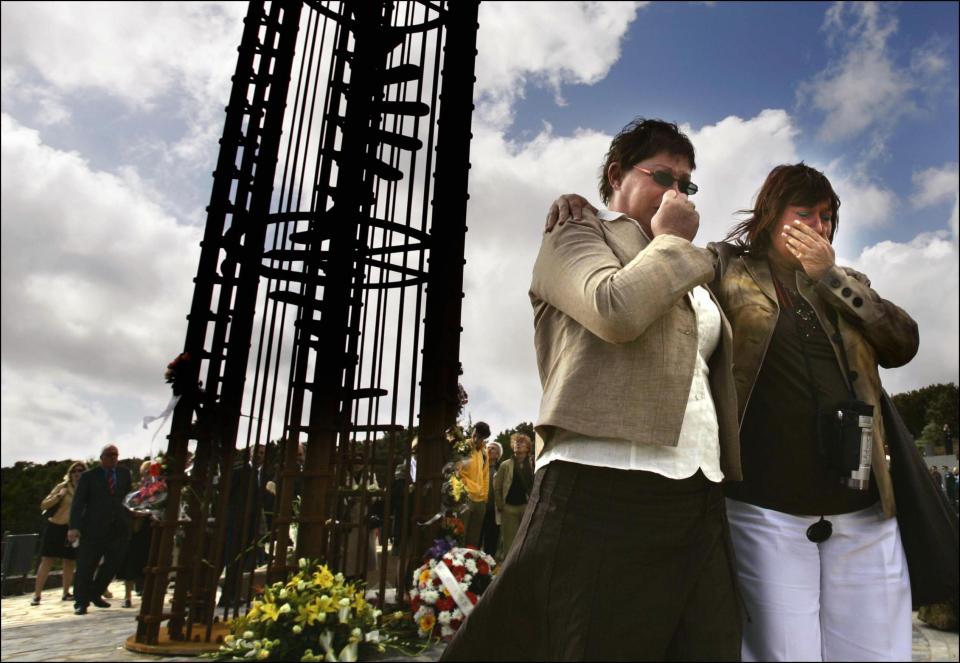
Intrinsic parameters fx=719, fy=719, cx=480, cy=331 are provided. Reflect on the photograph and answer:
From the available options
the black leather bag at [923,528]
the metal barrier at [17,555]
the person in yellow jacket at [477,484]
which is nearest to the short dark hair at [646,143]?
the black leather bag at [923,528]

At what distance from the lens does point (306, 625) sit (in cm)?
429

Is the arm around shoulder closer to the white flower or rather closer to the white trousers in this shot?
the white trousers

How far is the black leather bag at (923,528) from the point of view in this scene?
159 cm

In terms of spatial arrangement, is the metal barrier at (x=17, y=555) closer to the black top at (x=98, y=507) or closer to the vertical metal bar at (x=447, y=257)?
the black top at (x=98, y=507)

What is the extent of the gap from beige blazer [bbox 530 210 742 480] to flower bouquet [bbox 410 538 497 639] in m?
3.30

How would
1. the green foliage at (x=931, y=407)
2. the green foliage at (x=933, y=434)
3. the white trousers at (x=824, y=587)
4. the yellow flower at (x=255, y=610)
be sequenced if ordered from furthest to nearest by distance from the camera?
the green foliage at (x=931, y=407) < the green foliage at (x=933, y=434) < the yellow flower at (x=255, y=610) < the white trousers at (x=824, y=587)

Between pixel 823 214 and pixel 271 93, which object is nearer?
pixel 823 214

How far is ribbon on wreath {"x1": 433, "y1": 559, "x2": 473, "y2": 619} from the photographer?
14.5 ft

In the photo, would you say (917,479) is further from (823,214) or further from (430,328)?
(430,328)

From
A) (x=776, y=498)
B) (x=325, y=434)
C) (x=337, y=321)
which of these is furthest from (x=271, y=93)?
(x=776, y=498)

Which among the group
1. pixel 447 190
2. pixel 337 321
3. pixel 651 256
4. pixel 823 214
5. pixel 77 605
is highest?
pixel 447 190

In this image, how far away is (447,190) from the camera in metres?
4.99

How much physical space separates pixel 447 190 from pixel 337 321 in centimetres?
121

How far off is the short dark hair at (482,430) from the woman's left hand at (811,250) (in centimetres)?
665
